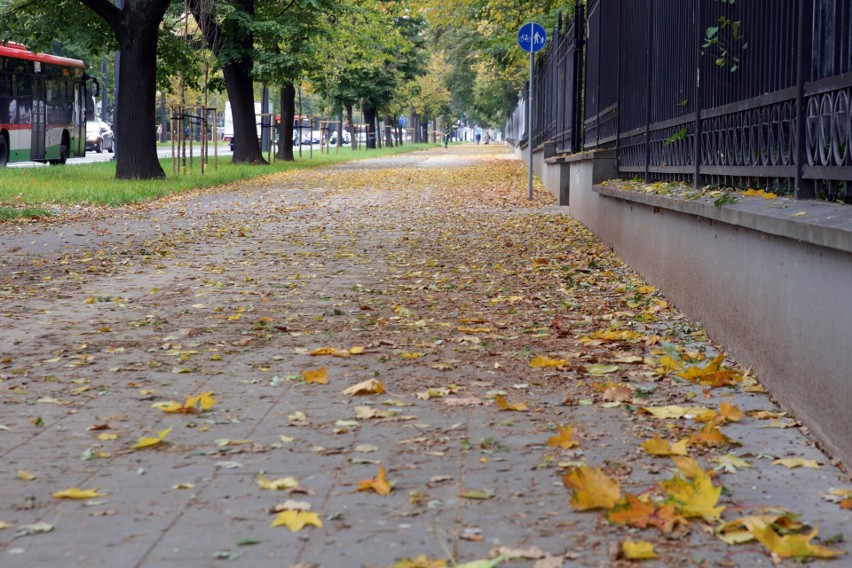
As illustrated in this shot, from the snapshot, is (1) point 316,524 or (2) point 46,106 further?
(2) point 46,106

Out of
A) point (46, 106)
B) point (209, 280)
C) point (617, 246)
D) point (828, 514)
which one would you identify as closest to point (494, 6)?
point (46, 106)

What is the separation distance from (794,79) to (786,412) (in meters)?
1.70

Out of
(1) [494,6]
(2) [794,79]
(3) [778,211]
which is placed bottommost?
(3) [778,211]

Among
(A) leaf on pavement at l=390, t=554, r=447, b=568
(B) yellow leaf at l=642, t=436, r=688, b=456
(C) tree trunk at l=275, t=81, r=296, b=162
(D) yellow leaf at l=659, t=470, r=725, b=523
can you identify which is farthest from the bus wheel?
(A) leaf on pavement at l=390, t=554, r=447, b=568

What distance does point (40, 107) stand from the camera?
35.2 m

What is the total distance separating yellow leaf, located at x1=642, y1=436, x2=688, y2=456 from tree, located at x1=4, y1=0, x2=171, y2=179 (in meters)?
21.5

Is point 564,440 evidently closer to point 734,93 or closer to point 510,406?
point 510,406

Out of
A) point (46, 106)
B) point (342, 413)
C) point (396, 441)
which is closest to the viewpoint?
point (396, 441)

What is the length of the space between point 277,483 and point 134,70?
21.9 m

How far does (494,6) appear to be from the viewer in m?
28.8

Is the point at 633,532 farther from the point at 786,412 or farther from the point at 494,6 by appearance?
the point at 494,6

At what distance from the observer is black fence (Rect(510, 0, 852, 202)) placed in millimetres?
5340

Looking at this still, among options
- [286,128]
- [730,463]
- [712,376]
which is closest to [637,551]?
[730,463]

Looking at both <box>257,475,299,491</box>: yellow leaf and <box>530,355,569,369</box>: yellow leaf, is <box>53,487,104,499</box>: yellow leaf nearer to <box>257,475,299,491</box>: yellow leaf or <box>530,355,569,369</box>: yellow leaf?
<box>257,475,299,491</box>: yellow leaf
